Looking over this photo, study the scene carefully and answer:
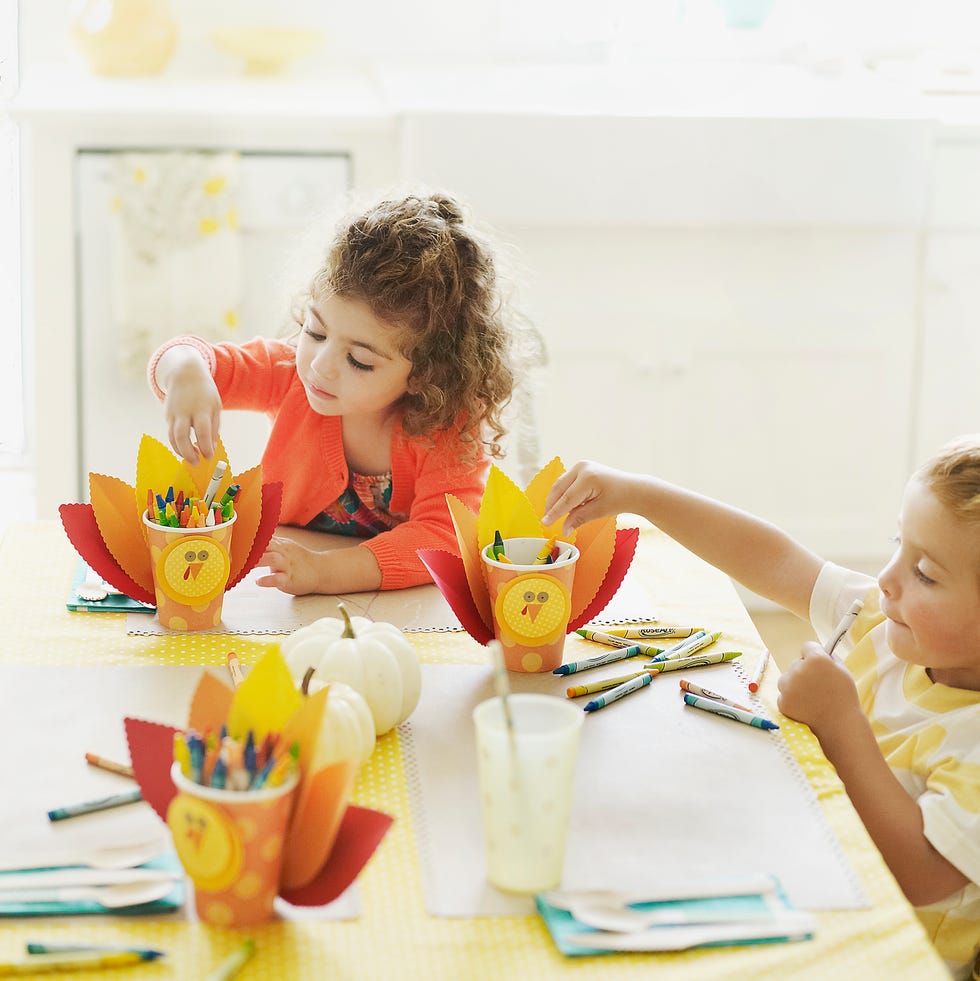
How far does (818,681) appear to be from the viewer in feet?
3.49

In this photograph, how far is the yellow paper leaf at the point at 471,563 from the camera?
116 cm

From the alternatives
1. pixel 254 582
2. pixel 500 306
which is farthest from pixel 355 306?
pixel 254 582

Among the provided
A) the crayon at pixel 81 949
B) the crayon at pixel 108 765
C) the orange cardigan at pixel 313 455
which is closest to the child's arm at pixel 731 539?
the orange cardigan at pixel 313 455

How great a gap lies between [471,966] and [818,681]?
432 mm

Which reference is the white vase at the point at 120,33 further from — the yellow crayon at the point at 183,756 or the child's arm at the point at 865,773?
the yellow crayon at the point at 183,756

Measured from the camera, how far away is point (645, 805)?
917 mm

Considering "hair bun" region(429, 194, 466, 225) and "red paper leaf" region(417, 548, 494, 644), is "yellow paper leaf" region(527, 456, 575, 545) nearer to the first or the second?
"red paper leaf" region(417, 548, 494, 644)

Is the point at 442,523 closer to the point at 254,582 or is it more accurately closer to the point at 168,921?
the point at 254,582

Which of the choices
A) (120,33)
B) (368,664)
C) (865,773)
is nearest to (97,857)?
(368,664)

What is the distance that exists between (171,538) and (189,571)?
0.11 feet

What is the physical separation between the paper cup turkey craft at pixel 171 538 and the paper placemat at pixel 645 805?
0.71 feet

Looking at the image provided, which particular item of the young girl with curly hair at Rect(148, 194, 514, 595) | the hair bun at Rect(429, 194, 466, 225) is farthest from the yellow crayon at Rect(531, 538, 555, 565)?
the hair bun at Rect(429, 194, 466, 225)

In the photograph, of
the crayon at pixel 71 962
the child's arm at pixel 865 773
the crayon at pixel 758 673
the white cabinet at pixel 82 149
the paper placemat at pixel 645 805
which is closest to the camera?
the crayon at pixel 71 962

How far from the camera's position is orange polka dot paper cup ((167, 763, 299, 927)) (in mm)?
→ 733
